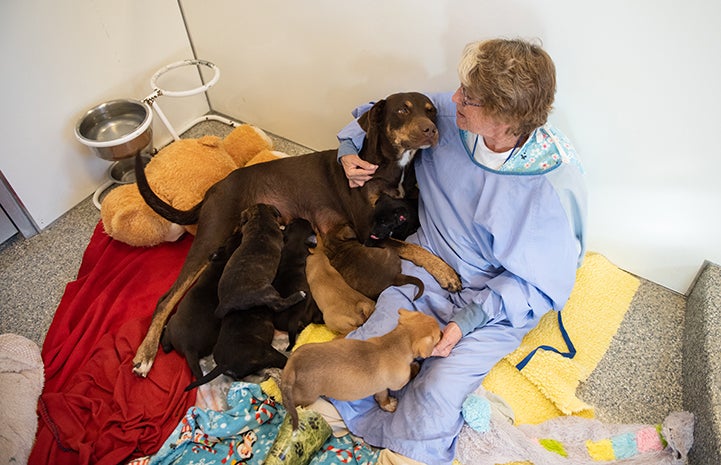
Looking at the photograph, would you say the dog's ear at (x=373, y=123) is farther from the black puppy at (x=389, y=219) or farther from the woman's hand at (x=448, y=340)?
→ the woman's hand at (x=448, y=340)

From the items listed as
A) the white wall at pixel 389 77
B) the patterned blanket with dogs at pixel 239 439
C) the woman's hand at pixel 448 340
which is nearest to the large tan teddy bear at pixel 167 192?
the white wall at pixel 389 77

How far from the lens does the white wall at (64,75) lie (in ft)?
9.23

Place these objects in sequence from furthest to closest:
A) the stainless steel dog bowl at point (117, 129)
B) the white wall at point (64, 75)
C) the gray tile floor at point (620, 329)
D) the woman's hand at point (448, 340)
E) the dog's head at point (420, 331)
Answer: the stainless steel dog bowl at point (117, 129) → the white wall at point (64, 75) → the gray tile floor at point (620, 329) → the woman's hand at point (448, 340) → the dog's head at point (420, 331)

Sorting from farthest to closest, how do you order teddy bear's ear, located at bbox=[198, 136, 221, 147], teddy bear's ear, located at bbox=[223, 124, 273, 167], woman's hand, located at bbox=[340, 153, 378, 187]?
1. teddy bear's ear, located at bbox=[223, 124, 273, 167]
2. teddy bear's ear, located at bbox=[198, 136, 221, 147]
3. woman's hand, located at bbox=[340, 153, 378, 187]

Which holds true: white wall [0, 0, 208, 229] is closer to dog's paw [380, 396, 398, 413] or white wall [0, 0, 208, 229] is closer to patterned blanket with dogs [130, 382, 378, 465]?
patterned blanket with dogs [130, 382, 378, 465]

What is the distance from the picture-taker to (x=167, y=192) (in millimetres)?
2893

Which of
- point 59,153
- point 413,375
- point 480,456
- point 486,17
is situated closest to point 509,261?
point 413,375

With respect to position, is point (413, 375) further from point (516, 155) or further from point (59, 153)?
point (59, 153)

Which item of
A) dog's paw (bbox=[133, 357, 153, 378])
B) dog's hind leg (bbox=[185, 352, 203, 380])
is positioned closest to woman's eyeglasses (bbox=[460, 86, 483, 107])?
dog's hind leg (bbox=[185, 352, 203, 380])

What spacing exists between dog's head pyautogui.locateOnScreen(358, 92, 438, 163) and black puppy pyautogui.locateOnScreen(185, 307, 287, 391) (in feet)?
3.25

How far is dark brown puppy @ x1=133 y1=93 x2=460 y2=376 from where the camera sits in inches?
92.7

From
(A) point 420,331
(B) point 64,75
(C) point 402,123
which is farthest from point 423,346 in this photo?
(B) point 64,75

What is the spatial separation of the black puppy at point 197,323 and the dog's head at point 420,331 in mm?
883

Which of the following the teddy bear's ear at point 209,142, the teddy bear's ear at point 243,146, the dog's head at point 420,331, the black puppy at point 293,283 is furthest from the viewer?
the teddy bear's ear at point 243,146
